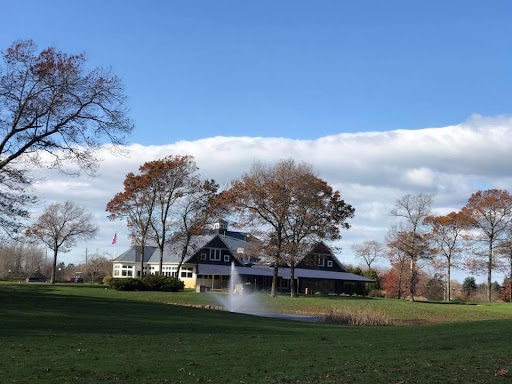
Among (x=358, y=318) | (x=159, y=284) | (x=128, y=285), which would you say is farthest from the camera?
(x=159, y=284)

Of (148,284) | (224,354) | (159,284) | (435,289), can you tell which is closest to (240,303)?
(159,284)

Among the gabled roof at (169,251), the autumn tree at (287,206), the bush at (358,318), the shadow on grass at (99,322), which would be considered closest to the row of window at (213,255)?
the gabled roof at (169,251)

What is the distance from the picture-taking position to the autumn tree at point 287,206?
5050cm

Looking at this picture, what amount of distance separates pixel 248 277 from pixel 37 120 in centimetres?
4457

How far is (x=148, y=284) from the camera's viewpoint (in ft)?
163

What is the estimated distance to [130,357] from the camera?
12289mm

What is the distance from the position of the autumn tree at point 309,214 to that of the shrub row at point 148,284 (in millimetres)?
10610

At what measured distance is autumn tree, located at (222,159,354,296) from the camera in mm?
50500

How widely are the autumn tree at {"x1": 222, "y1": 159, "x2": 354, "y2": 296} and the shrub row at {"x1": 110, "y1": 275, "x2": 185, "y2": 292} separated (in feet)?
28.2

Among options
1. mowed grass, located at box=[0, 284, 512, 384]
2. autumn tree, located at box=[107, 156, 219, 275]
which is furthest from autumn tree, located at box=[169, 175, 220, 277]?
mowed grass, located at box=[0, 284, 512, 384]

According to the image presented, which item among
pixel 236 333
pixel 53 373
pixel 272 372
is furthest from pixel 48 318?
pixel 272 372

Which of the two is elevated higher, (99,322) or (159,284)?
(99,322)

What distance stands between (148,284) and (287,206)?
14335 millimetres

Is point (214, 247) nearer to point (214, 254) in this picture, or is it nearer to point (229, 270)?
point (214, 254)
